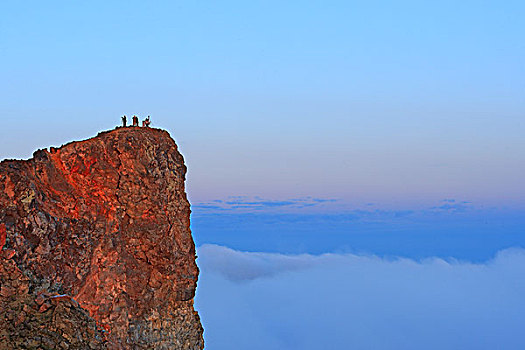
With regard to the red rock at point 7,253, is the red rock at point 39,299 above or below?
below

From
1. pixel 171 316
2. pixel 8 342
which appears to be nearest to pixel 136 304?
pixel 171 316

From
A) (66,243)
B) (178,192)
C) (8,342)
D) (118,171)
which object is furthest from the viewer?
(178,192)

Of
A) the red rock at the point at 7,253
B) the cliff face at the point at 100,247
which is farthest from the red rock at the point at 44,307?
the red rock at the point at 7,253

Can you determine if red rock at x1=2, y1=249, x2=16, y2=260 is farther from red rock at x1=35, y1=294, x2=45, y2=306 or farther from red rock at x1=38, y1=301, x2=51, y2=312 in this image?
red rock at x1=38, y1=301, x2=51, y2=312

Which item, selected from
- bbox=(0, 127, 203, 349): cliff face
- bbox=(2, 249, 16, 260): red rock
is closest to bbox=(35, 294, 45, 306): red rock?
bbox=(0, 127, 203, 349): cliff face

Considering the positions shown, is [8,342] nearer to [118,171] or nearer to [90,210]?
[90,210]

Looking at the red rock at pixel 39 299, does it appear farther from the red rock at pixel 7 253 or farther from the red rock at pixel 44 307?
the red rock at pixel 7 253

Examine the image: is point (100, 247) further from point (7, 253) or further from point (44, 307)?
point (7, 253)

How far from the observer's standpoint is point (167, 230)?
17391mm

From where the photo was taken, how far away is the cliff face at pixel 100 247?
586 inches

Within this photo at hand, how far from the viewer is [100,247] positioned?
16.2 meters

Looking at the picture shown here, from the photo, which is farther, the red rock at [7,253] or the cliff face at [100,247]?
the cliff face at [100,247]

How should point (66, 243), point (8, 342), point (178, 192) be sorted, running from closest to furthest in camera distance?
point (8, 342) < point (66, 243) < point (178, 192)

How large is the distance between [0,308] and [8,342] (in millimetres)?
826
